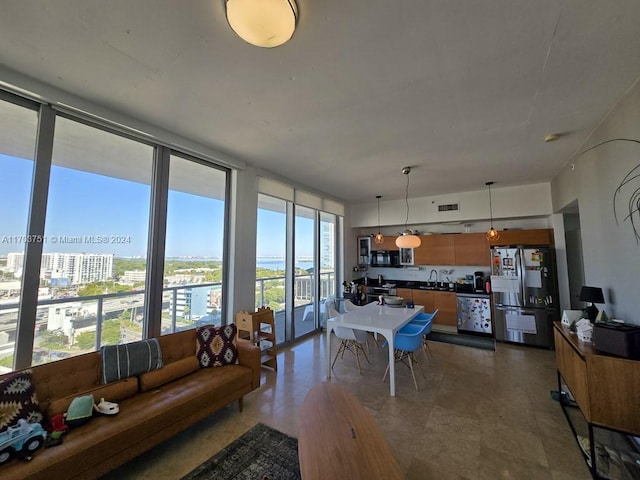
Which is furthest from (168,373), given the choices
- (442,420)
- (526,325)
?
(526,325)

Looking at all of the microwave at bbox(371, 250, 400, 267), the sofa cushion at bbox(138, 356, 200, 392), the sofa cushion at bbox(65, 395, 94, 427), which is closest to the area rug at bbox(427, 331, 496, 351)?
the microwave at bbox(371, 250, 400, 267)

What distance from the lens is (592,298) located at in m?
2.64

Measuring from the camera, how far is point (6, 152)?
6.87 feet

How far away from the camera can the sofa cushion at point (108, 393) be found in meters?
1.91

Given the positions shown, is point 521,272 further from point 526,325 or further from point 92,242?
point 92,242

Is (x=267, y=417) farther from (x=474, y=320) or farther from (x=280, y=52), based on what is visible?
(x=474, y=320)

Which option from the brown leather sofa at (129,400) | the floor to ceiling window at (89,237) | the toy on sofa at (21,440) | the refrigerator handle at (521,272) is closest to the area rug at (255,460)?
the brown leather sofa at (129,400)

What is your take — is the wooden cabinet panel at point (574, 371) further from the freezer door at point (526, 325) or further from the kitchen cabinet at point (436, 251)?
the kitchen cabinet at point (436, 251)

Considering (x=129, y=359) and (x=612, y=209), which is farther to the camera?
(x=612, y=209)

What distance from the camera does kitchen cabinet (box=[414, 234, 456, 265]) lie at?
5.73 meters

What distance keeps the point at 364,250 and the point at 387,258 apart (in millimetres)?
679

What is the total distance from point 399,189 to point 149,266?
14.6 ft

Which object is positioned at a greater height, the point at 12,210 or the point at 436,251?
the point at 12,210

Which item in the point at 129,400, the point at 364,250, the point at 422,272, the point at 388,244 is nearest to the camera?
the point at 129,400
